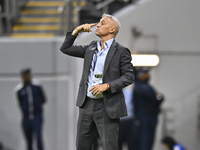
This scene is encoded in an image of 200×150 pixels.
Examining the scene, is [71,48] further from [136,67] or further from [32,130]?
[32,130]

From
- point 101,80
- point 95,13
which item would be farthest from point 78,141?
point 95,13

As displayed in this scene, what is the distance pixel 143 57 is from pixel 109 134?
4145mm

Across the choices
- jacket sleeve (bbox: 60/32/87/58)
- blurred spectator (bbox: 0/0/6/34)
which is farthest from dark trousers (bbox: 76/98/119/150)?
blurred spectator (bbox: 0/0/6/34)

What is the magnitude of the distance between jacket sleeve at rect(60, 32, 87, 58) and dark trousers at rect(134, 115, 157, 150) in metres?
3.74

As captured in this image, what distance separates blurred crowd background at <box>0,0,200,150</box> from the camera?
7.60 metres

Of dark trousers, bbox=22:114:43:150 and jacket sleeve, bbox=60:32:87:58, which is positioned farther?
dark trousers, bbox=22:114:43:150

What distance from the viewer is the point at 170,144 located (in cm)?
760

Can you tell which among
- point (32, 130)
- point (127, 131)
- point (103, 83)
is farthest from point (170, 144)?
point (103, 83)

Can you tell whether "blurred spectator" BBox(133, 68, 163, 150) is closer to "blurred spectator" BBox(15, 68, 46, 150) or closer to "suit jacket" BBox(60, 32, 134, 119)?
"blurred spectator" BBox(15, 68, 46, 150)

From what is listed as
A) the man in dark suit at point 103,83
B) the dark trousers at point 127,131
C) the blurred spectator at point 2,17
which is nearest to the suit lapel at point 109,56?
the man in dark suit at point 103,83

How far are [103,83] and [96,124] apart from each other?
38 cm

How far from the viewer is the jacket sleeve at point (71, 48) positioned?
386 centimetres

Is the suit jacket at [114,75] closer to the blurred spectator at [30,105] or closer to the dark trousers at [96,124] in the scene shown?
the dark trousers at [96,124]

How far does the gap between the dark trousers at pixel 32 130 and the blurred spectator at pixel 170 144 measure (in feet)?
7.30
